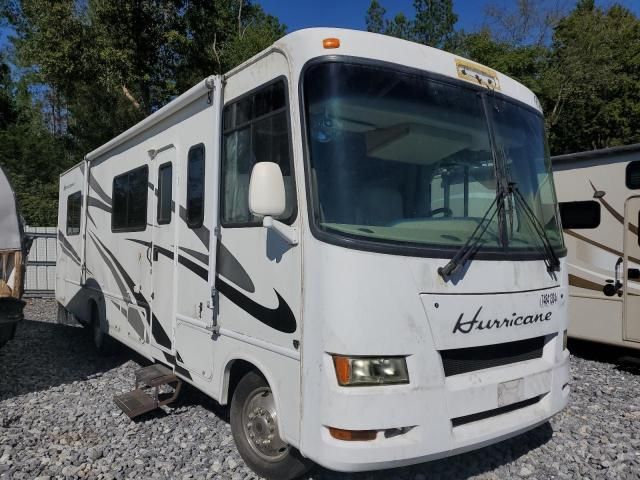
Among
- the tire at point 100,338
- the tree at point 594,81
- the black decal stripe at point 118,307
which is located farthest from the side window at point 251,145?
the tree at point 594,81

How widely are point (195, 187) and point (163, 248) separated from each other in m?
0.87

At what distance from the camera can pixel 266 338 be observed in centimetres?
341

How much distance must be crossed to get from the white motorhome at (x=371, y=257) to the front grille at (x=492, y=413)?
0.02 meters

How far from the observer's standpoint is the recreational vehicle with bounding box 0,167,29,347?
496cm

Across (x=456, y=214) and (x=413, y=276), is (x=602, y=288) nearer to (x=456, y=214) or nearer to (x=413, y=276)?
(x=456, y=214)

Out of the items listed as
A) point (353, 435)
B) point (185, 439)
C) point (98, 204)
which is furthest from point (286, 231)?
point (98, 204)

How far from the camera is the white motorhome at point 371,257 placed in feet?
9.32

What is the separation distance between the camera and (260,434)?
11.7 feet

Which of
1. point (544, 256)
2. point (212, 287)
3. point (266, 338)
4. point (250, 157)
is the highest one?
point (250, 157)

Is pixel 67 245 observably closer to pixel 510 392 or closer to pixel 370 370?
pixel 370 370

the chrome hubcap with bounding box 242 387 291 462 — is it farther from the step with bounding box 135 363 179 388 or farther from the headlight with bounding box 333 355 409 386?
the step with bounding box 135 363 179 388

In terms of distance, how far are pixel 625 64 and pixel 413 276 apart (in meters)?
21.7

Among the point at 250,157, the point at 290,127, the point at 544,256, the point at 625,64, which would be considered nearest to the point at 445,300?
the point at 544,256

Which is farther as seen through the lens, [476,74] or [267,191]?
[476,74]
